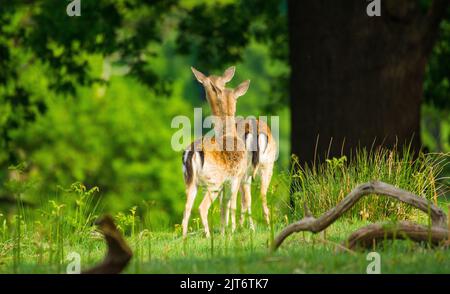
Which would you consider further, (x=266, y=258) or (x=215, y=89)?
(x=215, y=89)

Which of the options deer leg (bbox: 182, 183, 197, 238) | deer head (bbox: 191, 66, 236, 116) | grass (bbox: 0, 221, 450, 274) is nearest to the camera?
grass (bbox: 0, 221, 450, 274)

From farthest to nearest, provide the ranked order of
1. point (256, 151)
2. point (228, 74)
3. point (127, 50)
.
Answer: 1. point (127, 50)
2. point (256, 151)
3. point (228, 74)

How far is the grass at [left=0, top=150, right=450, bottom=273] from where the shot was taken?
8008 millimetres

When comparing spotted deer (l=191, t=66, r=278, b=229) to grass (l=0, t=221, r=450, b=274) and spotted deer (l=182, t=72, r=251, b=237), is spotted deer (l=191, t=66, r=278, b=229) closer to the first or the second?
spotted deer (l=182, t=72, r=251, b=237)

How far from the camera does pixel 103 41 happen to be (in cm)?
1908

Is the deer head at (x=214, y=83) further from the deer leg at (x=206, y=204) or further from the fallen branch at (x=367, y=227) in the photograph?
the fallen branch at (x=367, y=227)

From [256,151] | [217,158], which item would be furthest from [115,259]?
[256,151]

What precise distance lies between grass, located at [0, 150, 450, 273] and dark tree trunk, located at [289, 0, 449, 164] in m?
3.16

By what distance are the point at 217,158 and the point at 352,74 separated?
15.9 feet

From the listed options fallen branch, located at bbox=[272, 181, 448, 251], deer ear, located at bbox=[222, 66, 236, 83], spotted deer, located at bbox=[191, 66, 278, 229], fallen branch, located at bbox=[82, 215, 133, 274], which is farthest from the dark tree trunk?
fallen branch, located at bbox=[82, 215, 133, 274]

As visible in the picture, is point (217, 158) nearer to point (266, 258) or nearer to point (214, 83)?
point (214, 83)

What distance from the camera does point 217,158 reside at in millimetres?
11305

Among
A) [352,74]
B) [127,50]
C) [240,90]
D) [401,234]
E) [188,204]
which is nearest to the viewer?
[401,234]

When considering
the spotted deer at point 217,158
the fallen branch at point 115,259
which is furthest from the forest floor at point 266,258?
the spotted deer at point 217,158
